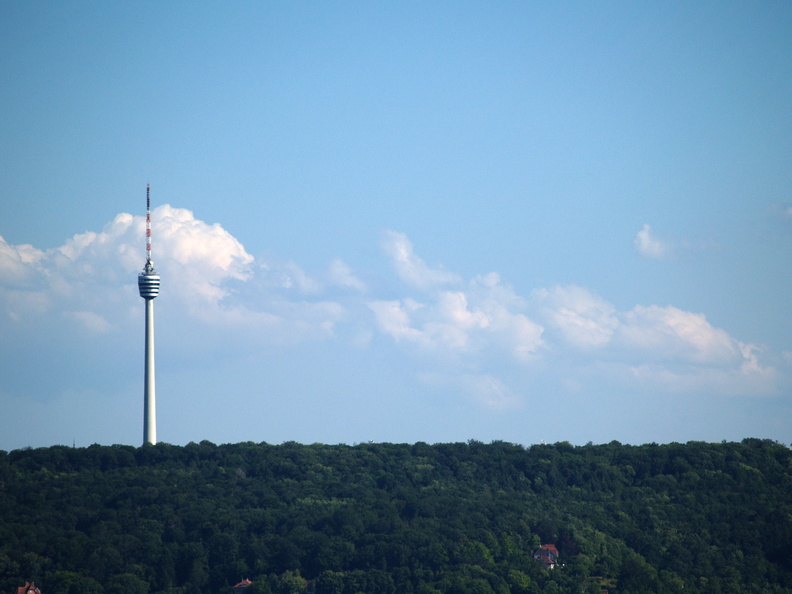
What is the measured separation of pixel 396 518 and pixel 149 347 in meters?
63.1

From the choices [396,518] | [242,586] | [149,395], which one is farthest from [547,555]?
[149,395]

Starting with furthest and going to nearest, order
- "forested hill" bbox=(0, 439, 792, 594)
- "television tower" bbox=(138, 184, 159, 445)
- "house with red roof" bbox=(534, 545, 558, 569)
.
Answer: "television tower" bbox=(138, 184, 159, 445) → "house with red roof" bbox=(534, 545, 558, 569) → "forested hill" bbox=(0, 439, 792, 594)

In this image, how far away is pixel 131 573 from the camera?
129 meters

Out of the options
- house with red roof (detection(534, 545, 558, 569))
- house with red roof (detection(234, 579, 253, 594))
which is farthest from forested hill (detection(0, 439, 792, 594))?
house with red roof (detection(534, 545, 558, 569))

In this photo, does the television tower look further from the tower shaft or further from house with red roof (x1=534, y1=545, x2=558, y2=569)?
house with red roof (x1=534, y1=545, x2=558, y2=569)

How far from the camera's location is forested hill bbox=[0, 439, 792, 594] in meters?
129

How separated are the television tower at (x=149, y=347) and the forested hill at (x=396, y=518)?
6610 mm

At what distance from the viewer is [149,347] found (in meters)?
184

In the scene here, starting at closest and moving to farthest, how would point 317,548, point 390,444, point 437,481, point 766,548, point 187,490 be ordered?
1. point 317,548
2. point 766,548
3. point 187,490
4. point 437,481
5. point 390,444

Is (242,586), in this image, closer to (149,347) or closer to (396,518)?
(396,518)

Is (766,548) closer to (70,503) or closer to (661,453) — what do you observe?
(661,453)

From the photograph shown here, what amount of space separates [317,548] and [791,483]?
81.2 metres

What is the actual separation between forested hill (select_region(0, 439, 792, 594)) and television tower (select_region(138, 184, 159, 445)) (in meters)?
6.61

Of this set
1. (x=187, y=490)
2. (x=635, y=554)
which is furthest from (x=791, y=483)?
(x=187, y=490)
